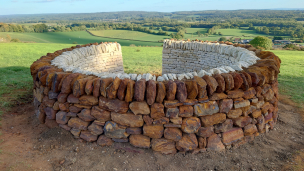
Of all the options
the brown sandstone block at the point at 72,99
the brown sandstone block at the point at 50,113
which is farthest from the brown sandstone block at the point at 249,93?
the brown sandstone block at the point at 50,113

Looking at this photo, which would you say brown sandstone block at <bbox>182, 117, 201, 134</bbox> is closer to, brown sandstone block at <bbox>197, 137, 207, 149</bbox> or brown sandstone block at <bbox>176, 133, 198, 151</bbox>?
brown sandstone block at <bbox>176, 133, 198, 151</bbox>

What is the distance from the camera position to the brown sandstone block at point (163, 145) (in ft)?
10.7

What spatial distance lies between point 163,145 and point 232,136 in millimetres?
1342

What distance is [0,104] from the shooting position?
4.80 metres

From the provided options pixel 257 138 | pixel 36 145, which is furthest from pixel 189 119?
pixel 36 145

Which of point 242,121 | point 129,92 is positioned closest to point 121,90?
point 129,92

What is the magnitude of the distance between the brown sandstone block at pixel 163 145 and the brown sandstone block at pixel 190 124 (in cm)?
35

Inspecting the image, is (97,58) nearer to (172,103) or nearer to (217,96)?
(172,103)

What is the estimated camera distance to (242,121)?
11.7 feet

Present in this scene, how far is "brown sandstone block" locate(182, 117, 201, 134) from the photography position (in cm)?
317

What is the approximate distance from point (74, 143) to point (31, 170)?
0.78 m

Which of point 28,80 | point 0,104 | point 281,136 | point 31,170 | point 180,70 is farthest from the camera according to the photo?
point 180,70

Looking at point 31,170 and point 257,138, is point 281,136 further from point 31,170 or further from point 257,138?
point 31,170

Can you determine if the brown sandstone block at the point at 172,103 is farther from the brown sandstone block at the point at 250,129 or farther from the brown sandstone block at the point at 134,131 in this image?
the brown sandstone block at the point at 250,129
